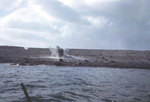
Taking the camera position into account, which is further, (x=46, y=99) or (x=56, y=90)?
(x=56, y=90)

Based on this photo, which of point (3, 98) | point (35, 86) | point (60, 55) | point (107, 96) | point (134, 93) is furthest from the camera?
point (60, 55)

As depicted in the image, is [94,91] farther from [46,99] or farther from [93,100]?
[46,99]

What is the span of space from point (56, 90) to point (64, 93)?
1.12 meters

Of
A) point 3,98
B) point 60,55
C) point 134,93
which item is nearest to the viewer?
point 3,98

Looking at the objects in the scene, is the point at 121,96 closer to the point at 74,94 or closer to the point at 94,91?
the point at 94,91

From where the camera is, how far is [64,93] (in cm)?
1362

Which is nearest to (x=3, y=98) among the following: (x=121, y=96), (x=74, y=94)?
(x=74, y=94)

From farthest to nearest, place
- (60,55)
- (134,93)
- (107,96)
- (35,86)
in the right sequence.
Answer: (60,55) < (35,86) < (134,93) < (107,96)

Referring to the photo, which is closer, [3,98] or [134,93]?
[3,98]

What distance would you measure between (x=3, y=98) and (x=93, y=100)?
20.1ft

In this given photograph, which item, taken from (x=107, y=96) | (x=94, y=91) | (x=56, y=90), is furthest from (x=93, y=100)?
(x=56, y=90)

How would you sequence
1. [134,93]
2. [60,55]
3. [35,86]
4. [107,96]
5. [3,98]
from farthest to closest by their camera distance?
[60,55] < [35,86] < [134,93] < [107,96] < [3,98]

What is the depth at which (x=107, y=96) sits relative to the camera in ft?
42.3

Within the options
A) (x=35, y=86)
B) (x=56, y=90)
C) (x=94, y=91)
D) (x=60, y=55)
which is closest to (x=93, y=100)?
(x=94, y=91)
